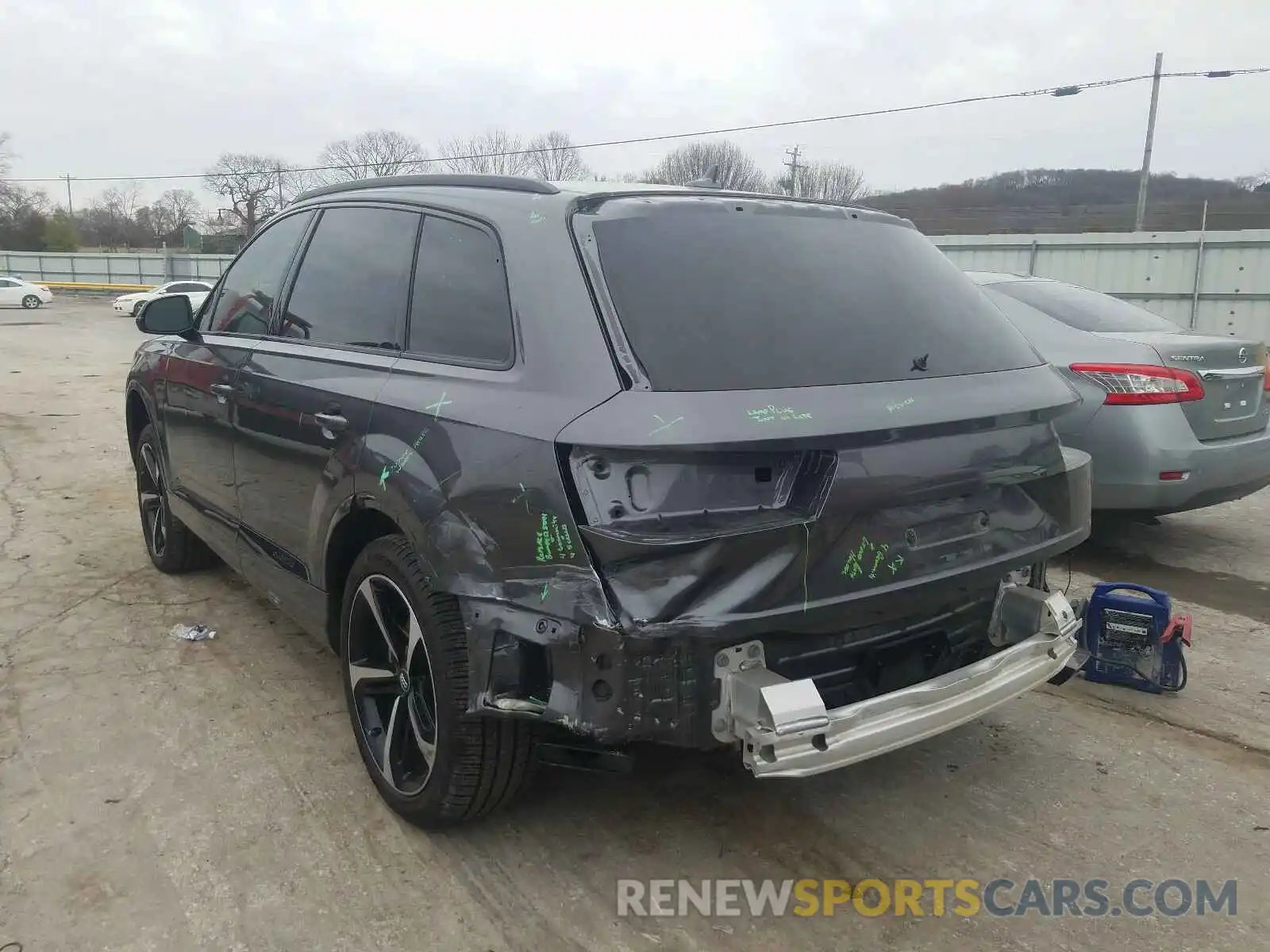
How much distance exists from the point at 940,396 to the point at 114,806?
2746 millimetres

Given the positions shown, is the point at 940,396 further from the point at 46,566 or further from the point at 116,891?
the point at 46,566

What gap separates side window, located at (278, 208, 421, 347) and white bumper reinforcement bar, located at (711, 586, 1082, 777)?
1511mm

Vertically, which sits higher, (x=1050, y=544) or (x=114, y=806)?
(x=1050, y=544)

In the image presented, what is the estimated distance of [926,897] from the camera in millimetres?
2516

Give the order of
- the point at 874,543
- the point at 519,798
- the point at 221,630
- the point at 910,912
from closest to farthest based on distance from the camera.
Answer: the point at 874,543
the point at 910,912
the point at 519,798
the point at 221,630

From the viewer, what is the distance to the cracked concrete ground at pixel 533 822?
7.88 feet

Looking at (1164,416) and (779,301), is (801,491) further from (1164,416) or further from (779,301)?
(1164,416)

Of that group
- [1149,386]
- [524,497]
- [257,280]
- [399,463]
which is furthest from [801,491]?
[1149,386]

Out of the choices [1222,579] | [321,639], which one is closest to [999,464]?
[321,639]

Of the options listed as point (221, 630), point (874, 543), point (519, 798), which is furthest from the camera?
point (221, 630)

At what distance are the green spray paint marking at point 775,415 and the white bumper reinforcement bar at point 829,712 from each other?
0.52 meters

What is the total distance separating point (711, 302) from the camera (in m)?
2.41

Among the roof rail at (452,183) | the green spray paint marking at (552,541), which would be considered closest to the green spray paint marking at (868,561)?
the green spray paint marking at (552,541)

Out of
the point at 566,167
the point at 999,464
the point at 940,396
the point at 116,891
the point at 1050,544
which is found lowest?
the point at 116,891
